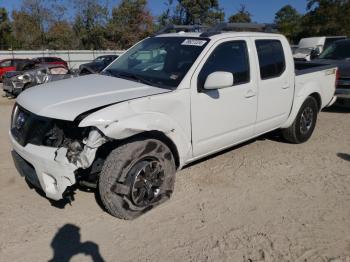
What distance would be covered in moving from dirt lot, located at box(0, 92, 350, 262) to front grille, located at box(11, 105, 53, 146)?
0.84 metres

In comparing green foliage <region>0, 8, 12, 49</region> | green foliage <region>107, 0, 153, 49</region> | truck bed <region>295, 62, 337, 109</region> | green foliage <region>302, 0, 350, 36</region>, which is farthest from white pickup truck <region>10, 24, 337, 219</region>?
green foliage <region>0, 8, 12, 49</region>

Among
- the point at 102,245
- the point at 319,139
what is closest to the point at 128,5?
the point at 319,139

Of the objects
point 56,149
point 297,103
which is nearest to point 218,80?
point 56,149

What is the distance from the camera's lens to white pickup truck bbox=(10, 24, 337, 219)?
3.16m

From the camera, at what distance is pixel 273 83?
4.83 m

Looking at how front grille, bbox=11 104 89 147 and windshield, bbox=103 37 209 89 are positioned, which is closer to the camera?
front grille, bbox=11 104 89 147

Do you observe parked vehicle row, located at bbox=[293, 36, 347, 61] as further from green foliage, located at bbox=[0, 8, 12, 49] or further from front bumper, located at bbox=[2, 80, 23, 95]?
green foliage, located at bbox=[0, 8, 12, 49]

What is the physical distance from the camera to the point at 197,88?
384 cm

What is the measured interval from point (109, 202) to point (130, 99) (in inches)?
40.3

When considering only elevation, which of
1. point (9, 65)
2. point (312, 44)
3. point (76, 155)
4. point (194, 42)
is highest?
point (194, 42)

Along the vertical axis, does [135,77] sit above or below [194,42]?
below

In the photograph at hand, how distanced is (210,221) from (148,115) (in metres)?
1.25

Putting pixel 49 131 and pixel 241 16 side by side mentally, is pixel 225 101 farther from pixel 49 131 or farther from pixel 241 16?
pixel 241 16

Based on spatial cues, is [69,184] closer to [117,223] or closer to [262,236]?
[117,223]
